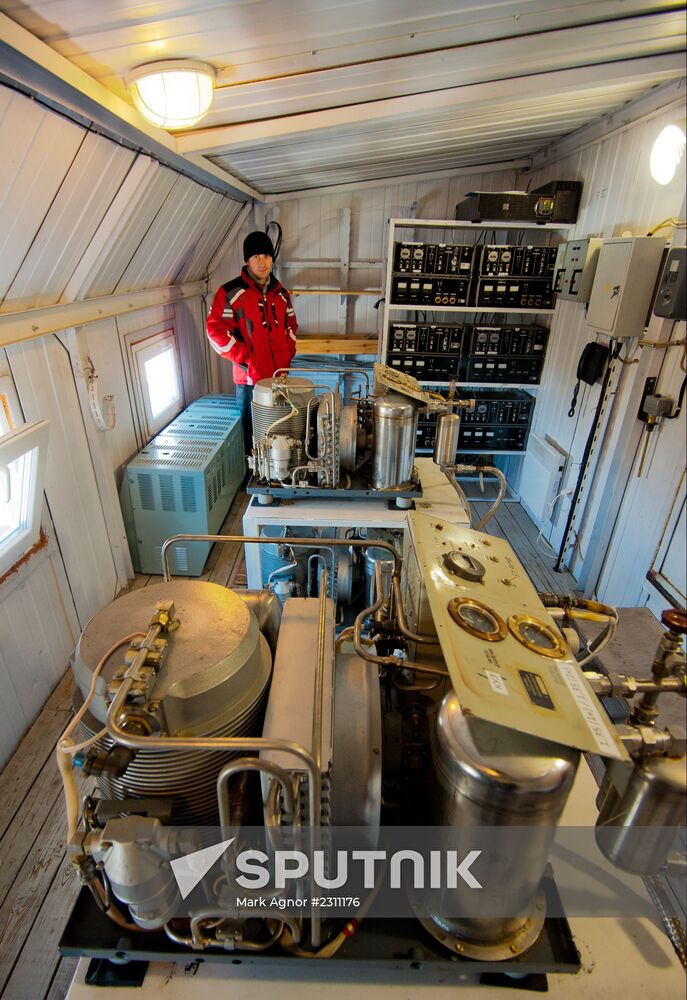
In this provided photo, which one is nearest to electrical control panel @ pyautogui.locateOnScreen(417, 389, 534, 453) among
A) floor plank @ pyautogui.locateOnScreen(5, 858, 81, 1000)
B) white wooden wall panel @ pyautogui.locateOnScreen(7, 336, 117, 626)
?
white wooden wall panel @ pyautogui.locateOnScreen(7, 336, 117, 626)

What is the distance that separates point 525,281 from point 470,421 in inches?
43.9

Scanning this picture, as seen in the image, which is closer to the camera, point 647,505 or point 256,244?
point 647,505

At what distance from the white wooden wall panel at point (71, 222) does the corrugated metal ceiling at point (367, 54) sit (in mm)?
309

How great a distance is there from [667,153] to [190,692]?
10.5 feet

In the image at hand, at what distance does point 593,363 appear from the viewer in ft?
10.2

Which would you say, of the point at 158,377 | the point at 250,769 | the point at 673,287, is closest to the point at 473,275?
the point at 673,287

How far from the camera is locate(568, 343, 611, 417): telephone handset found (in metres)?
3.06

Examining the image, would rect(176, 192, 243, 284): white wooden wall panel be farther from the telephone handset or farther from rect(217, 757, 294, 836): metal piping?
rect(217, 757, 294, 836): metal piping

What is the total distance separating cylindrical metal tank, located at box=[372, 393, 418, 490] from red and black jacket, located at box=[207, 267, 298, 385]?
1.92m

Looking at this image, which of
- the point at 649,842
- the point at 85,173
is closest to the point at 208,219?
the point at 85,173

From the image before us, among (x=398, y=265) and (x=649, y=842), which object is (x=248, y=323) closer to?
(x=398, y=265)

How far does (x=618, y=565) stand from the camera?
292 cm

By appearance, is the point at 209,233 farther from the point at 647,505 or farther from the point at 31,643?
the point at 647,505

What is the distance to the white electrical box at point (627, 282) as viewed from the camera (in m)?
2.52
